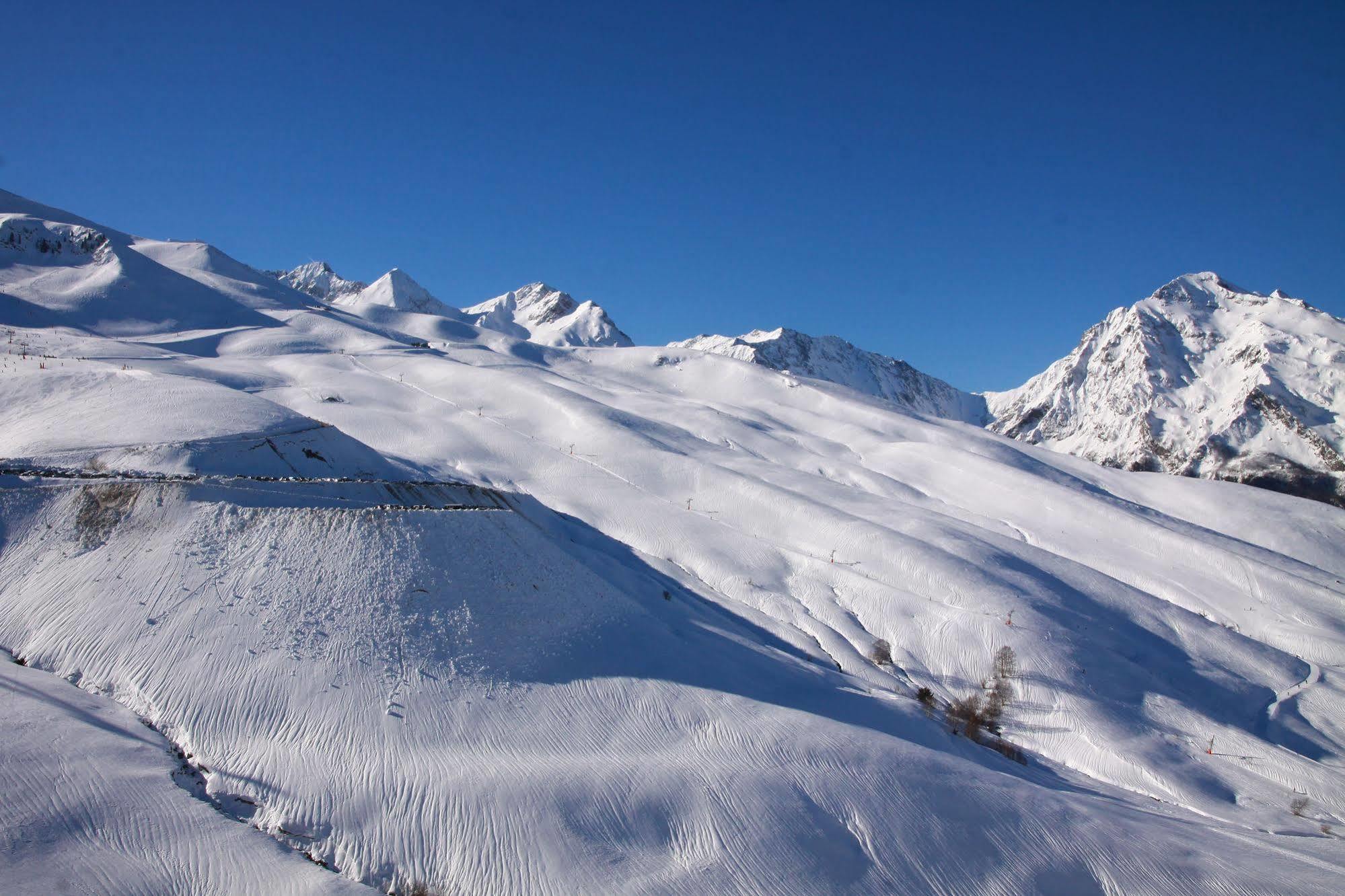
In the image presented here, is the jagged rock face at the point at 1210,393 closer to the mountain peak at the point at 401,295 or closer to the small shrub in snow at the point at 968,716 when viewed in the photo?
the small shrub in snow at the point at 968,716

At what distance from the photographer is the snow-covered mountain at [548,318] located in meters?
140

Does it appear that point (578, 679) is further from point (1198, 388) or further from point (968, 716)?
point (1198, 388)

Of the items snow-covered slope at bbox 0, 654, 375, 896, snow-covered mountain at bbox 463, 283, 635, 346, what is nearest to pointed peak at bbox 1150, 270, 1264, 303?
snow-covered mountain at bbox 463, 283, 635, 346

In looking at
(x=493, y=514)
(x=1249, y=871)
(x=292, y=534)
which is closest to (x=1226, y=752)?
(x=1249, y=871)

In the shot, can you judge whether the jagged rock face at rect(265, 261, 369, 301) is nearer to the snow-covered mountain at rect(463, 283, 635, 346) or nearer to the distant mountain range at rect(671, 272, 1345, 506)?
the snow-covered mountain at rect(463, 283, 635, 346)

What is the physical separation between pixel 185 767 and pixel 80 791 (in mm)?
1341

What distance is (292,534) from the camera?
47.0 ft

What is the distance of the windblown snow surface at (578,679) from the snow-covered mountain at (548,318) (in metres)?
108

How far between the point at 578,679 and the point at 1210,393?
125 meters

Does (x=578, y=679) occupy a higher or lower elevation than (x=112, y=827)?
higher

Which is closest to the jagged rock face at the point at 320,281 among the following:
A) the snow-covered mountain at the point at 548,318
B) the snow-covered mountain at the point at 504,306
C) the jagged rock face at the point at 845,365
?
the snow-covered mountain at the point at 504,306

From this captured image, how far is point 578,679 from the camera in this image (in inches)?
515

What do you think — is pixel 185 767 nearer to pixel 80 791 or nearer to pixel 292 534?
pixel 80 791

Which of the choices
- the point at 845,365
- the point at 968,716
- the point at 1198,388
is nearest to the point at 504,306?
the point at 845,365
